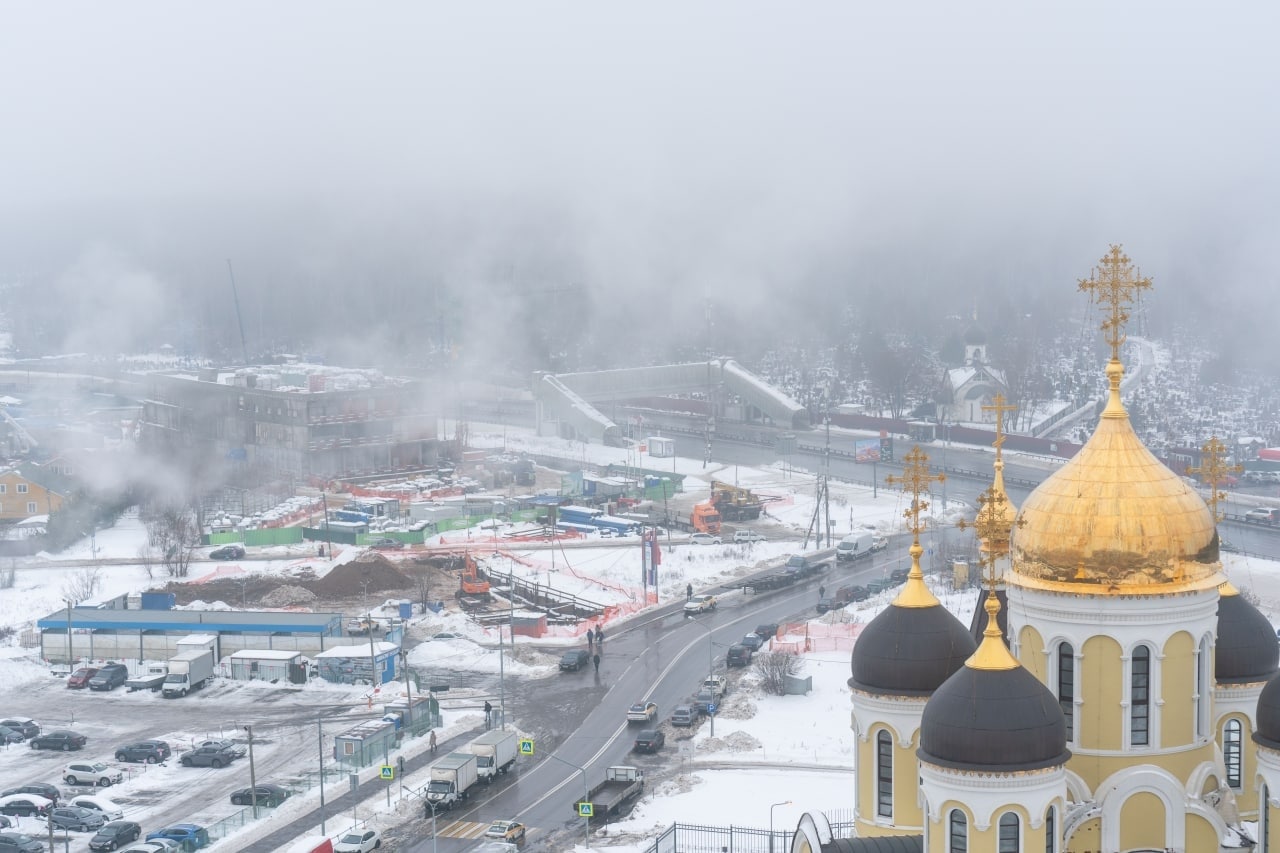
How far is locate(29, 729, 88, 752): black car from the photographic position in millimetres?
41031

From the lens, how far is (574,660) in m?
47.7

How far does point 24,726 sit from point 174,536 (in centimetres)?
2466

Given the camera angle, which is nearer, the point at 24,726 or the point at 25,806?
the point at 25,806

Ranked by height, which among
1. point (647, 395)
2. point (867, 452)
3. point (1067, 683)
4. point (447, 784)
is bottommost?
point (447, 784)

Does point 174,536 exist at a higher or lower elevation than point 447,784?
higher

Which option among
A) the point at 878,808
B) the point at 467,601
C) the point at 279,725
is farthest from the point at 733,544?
the point at 878,808

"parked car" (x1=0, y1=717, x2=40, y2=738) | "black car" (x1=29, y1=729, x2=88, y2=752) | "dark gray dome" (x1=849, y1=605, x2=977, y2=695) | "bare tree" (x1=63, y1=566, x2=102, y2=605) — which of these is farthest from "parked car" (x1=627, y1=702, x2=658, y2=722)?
"bare tree" (x1=63, y1=566, x2=102, y2=605)

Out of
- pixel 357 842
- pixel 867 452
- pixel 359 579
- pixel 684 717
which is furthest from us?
pixel 867 452

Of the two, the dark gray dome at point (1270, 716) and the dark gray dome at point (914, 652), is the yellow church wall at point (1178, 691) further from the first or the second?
the dark gray dome at point (914, 652)

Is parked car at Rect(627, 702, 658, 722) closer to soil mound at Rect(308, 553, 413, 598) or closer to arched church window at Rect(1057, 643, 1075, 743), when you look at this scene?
soil mound at Rect(308, 553, 413, 598)

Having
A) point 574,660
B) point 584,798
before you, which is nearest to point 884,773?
point 584,798

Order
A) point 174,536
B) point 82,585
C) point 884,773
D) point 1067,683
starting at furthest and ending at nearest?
point 174,536 → point 82,585 → point 884,773 → point 1067,683

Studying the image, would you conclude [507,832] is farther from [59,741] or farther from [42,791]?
Answer: [59,741]

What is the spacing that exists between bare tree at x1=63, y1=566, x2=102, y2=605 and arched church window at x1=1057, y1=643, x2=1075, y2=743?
1714 inches
